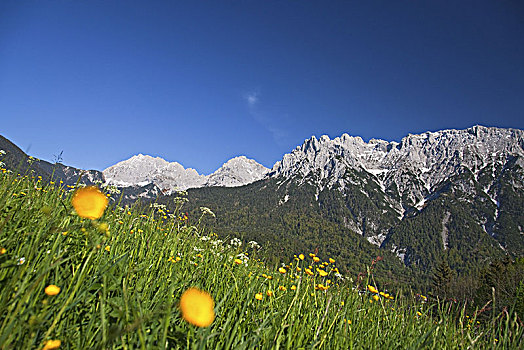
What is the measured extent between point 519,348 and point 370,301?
1.57 metres

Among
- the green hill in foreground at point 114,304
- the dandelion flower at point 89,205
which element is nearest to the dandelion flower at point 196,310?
the green hill in foreground at point 114,304

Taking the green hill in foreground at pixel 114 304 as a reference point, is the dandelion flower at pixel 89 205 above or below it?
above

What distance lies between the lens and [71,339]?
55.0 inches

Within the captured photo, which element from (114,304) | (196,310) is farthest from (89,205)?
(196,310)

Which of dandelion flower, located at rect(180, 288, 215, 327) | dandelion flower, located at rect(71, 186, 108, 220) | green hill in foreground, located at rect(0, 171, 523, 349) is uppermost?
dandelion flower, located at rect(71, 186, 108, 220)

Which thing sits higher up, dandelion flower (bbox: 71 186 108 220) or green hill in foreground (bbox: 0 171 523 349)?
dandelion flower (bbox: 71 186 108 220)

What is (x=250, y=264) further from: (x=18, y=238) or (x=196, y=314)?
(x=196, y=314)

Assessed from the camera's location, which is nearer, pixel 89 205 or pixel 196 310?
pixel 196 310

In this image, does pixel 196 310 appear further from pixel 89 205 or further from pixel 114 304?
pixel 89 205

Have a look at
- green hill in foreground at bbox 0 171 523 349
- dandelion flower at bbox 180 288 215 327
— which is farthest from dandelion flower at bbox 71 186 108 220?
dandelion flower at bbox 180 288 215 327

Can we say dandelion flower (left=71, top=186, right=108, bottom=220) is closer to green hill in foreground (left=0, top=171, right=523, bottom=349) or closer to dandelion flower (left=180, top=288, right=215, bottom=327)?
green hill in foreground (left=0, top=171, right=523, bottom=349)

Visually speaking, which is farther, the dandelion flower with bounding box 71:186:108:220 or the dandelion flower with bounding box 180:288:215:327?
the dandelion flower with bounding box 71:186:108:220

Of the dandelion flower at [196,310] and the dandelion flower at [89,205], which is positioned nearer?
the dandelion flower at [196,310]

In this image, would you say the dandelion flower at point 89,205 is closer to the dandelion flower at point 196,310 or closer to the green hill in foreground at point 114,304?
the green hill in foreground at point 114,304
